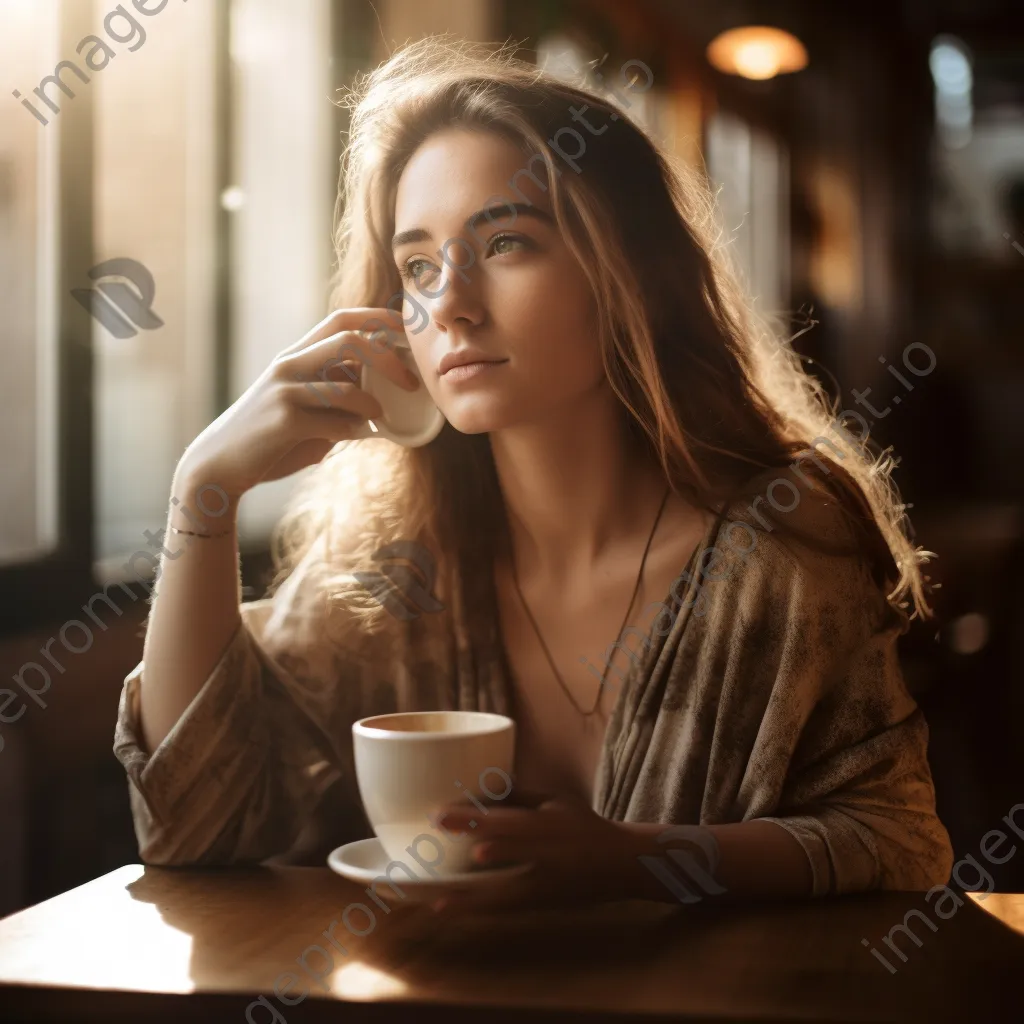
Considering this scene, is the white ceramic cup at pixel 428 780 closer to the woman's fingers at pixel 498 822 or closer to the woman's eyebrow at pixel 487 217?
the woman's fingers at pixel 498 822

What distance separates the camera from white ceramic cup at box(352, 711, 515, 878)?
538mm

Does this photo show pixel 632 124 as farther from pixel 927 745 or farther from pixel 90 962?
pixel 90 962

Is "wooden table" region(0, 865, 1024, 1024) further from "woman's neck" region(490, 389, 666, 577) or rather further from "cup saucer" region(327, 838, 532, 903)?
"woman's neck" region(490, 389, 666, 577)

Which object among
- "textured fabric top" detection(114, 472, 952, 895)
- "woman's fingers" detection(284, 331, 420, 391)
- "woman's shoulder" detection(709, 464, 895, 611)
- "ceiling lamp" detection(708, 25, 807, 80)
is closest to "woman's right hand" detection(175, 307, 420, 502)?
"woman's fingers" detection(284, 331, 420, 391)

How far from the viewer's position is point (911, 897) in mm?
596

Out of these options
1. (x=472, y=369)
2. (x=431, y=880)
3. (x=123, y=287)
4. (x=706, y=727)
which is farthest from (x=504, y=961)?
(x=123, y=287)

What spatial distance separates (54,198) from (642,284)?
0.37 meters

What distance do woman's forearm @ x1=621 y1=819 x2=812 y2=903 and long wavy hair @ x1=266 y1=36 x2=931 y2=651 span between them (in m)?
0.18

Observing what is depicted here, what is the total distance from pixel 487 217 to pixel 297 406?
147 mm

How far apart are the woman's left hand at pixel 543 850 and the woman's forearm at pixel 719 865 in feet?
0.05

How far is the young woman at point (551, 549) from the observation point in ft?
2.19

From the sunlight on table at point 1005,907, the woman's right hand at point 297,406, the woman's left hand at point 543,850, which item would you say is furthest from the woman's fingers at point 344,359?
the sunlight on table at point 1005,907

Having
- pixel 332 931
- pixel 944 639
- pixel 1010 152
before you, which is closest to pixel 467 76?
→ pixel 332 931
